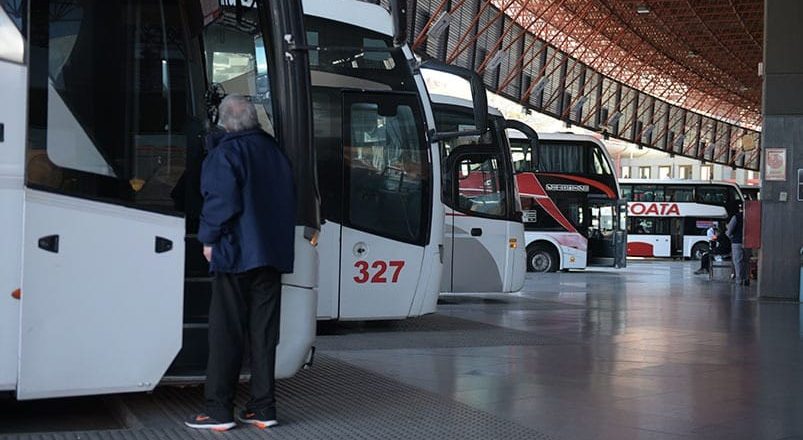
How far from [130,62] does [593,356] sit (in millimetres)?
5697

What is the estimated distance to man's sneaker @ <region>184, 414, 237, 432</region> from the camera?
5.57 metres

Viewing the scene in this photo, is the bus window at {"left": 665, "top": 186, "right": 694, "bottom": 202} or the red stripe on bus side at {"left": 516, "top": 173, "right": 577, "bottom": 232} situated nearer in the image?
the red stripe on bus side at {"left": 516, "top": 173, "right": 577, "bottom": 232}

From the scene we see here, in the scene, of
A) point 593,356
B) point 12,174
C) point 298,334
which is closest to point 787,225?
point 593,356

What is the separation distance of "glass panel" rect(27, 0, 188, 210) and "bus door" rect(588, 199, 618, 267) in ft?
79.0

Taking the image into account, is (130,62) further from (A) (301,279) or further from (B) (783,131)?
(B) (783,131)

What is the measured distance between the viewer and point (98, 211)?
17.8ft

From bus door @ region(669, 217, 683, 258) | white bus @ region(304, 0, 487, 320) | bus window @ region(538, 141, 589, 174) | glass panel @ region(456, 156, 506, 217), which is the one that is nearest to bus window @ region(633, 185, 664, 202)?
bus door @ region(669, 217, 683, 258)

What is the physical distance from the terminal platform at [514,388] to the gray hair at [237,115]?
1697 millimetres

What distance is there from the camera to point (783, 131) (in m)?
17.9

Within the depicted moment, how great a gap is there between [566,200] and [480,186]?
13.2 m

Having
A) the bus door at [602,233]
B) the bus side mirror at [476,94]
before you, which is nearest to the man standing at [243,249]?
the bus side mirror at [476,94]

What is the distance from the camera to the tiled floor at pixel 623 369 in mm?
6559

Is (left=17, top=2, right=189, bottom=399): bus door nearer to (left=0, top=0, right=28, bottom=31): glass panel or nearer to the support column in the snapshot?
(left=0, top=0, right=28, bottom=31): glass panel

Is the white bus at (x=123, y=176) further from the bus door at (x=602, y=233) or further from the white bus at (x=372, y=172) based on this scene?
the bus door at (x=602, y=233)
